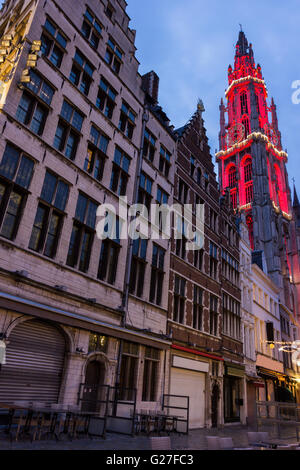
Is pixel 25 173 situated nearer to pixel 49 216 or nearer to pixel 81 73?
pixel 49 216

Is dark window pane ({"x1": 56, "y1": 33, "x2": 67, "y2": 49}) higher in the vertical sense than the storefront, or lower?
higher

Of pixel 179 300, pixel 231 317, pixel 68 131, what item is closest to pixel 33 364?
pixel 68 131

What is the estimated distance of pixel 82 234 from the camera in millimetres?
13609

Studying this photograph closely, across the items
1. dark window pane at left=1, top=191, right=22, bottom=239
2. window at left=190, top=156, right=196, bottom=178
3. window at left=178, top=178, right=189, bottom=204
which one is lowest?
dark window pane at left=1, top=191, right=22, bottom=239

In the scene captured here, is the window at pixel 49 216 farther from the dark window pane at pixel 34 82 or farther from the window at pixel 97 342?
the window at pixel 97 342

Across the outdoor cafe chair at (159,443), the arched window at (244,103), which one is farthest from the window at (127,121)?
the arched window at (244,103)

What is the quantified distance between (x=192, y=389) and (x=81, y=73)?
17017mm

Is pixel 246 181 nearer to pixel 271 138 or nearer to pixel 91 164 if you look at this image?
pixel 271 138

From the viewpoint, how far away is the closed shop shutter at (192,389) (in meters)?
17.7

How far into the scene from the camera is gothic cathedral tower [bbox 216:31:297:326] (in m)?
61.2

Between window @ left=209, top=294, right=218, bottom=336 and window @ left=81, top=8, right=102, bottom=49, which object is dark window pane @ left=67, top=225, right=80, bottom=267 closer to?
window @ left=81, top=8, right=102, bottom=49

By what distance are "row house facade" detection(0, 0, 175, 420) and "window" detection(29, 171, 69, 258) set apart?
4 centimetres

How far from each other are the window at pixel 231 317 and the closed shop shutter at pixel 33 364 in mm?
15163

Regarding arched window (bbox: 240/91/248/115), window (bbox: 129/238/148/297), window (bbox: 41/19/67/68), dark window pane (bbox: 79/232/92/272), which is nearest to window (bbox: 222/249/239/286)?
window (bbox: 129/238/148/297)
